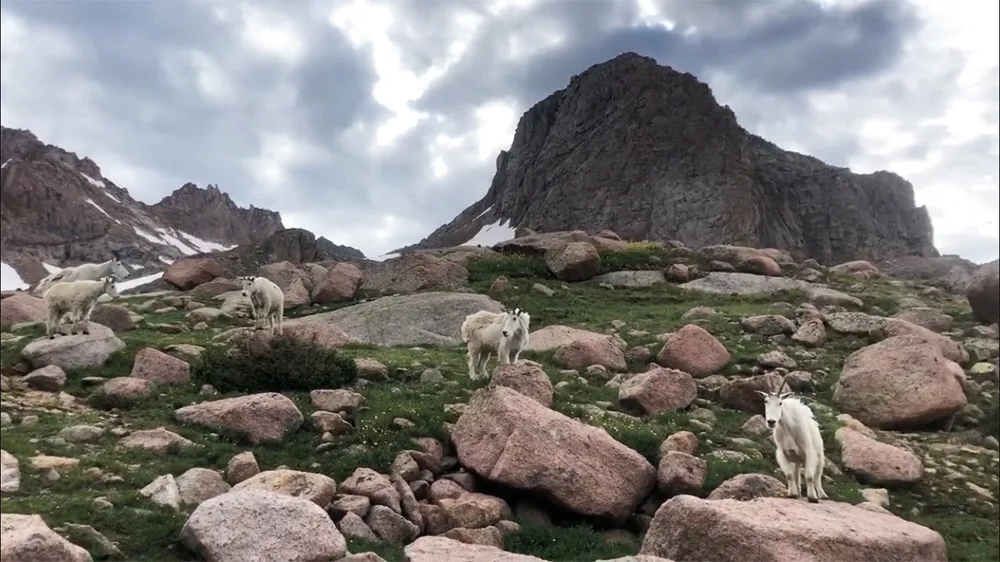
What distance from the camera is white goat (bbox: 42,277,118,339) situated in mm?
17109

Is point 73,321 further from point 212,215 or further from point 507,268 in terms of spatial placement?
point 507,268

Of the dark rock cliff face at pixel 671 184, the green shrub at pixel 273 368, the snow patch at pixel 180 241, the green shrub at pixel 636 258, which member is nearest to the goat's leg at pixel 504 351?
the green shrub at pixel 273 368

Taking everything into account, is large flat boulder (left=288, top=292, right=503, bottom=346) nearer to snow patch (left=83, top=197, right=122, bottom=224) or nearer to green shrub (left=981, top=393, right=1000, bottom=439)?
green shrub (left=981, top=393, right=1000, bottom=439)

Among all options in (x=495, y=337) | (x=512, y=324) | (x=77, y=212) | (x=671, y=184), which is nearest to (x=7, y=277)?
(x=77, y=212)

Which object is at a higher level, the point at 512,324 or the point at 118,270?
the point at 118,270

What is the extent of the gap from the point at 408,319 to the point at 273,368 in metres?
11.1

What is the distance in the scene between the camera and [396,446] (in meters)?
13.5

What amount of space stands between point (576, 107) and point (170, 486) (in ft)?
480

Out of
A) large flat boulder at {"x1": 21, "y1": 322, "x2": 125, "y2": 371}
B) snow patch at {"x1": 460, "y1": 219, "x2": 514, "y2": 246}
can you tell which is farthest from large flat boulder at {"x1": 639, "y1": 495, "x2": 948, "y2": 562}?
snow patch at {"x1": 460, "y1": 219, "x2": 514, "y2": 246}

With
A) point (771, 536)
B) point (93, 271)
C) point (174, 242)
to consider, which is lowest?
point (771, 536)

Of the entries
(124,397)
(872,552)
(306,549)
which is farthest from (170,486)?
(872,552)

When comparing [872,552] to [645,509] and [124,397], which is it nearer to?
[645,509]

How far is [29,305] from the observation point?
22.2 m

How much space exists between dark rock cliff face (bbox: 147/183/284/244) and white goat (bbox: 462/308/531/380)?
7.32m
